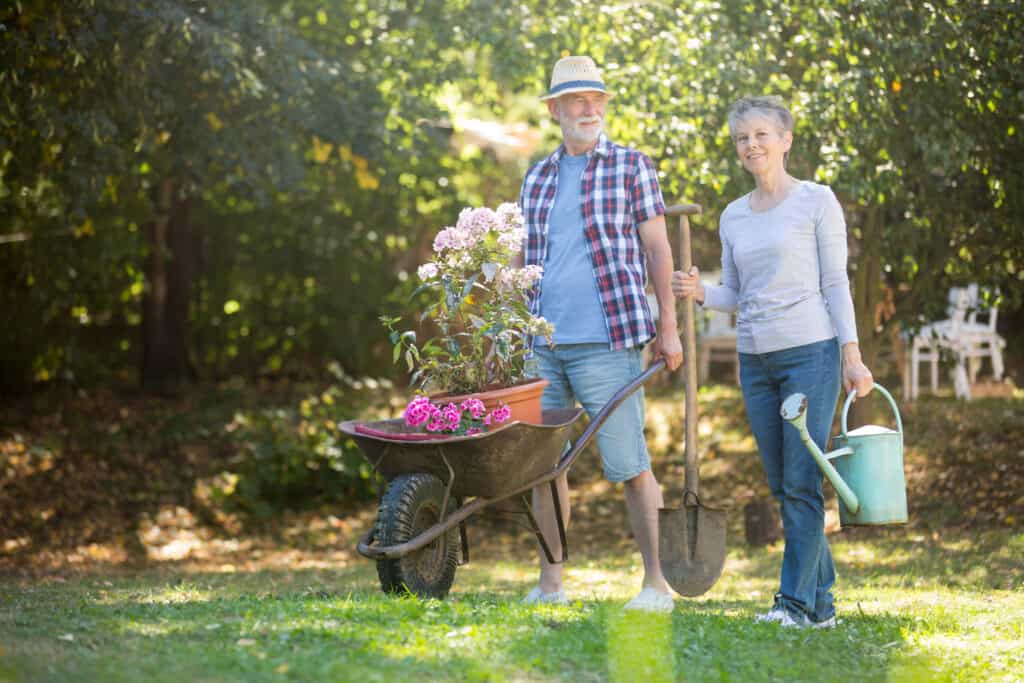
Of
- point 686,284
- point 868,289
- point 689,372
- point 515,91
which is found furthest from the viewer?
point 515,91

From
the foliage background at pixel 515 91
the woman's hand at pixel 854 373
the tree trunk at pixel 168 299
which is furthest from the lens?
the tree trunk at pixel 168 299

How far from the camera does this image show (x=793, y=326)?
4109 millimetres

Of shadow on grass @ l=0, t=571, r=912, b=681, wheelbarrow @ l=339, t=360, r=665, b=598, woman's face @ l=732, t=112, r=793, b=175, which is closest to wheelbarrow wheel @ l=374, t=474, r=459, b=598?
wheelbarrow @ l=339, t=360, r=665, b=598

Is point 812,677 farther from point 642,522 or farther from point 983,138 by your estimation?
point 983,138

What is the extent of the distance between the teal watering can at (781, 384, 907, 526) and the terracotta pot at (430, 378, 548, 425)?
33.2 inches

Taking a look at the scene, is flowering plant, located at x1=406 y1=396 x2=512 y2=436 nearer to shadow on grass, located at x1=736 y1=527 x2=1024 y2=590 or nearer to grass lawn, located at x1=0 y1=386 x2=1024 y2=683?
grass lawn, located at x1=0 y1=386 x2=1024 y2=683

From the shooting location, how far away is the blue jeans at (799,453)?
411cm

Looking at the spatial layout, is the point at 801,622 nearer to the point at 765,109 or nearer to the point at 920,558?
the point at 765,109

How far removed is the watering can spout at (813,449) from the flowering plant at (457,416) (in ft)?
3.03

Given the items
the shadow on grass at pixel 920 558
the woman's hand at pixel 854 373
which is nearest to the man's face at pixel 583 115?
the woman's hand at pixel 854 373

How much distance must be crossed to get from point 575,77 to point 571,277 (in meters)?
0.75

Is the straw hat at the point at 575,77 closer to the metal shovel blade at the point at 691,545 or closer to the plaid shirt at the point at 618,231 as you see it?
the plaid shirt at the point at 618,231

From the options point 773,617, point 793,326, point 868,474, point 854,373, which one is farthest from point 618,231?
point 773,617

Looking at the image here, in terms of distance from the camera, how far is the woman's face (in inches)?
164
